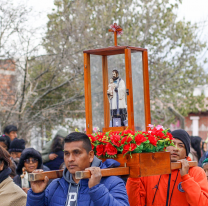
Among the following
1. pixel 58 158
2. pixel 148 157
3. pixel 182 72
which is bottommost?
pixel 58 158

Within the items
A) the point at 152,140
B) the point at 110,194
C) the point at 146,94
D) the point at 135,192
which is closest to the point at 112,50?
the point at 146,94

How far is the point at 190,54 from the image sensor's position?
13.6 m

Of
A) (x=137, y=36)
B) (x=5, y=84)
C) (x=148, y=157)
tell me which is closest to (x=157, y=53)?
(x=137, y=36)

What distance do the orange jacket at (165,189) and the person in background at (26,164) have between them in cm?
256

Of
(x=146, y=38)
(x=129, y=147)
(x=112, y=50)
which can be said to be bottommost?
(x=129, y=147)

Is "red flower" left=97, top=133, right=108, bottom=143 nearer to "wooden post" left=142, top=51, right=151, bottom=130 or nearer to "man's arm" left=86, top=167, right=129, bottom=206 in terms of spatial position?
"man's arm" left=86, top=167, right=129, bottom=206

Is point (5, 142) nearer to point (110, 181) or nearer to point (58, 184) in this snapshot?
point (58, 184)

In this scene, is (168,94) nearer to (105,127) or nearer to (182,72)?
(182,72)

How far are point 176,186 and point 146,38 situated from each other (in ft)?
32.2

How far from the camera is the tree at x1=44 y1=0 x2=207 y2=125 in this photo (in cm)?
1190

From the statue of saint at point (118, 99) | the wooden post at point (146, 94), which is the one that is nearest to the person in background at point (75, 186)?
the statue of saint at point (118, 99)

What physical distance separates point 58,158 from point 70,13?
5789 millimetres

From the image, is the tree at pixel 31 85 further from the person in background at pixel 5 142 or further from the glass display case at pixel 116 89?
the glass display case at pixel 116 89

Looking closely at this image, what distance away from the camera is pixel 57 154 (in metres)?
8.07
